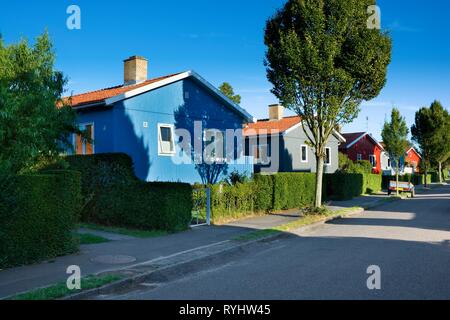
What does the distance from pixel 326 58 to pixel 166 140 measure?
289 inches

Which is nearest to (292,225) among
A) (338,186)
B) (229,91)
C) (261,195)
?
(261,195)

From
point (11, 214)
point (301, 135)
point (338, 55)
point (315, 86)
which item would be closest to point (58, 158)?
point (11, 214)

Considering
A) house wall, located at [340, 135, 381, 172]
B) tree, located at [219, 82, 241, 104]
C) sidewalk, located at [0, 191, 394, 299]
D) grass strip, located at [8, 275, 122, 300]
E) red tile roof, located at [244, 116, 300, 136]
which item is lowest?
sidewalk, located at [0, 191, 394, 299]

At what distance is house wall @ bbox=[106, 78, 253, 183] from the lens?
16594 mm

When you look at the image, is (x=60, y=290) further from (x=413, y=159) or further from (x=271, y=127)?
(x=413, y=159)

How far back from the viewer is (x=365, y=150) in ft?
158

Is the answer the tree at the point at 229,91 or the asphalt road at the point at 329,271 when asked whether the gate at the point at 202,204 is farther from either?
the tree at the point at 229,91

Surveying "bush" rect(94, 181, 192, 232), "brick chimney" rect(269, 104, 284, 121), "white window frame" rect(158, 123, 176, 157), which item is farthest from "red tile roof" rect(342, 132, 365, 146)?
"bush" rect(94, 181, 192, 232)

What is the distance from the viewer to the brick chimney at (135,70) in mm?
19992

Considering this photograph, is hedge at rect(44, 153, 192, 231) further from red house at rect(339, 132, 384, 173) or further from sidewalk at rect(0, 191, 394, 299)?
red house at rect(339, 132, 384, 173)

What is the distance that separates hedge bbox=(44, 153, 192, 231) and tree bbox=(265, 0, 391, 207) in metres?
6.39

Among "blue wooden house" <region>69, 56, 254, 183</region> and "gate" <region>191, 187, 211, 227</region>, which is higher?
"blue wooden house" <region>69, 56, 254, 183</region>

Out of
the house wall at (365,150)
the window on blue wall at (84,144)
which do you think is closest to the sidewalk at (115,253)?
the window on blue wall at (84,144)
